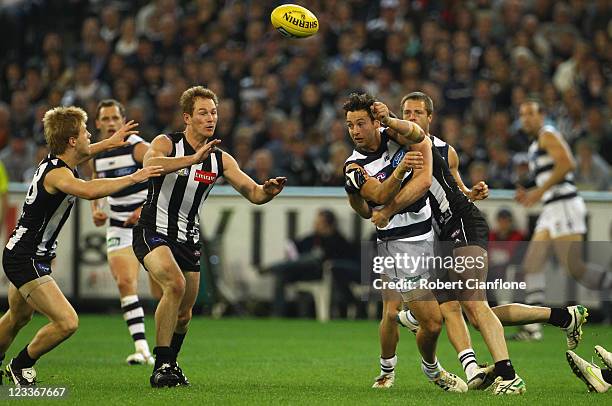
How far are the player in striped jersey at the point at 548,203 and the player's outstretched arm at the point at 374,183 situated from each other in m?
5.34

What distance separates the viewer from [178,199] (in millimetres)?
9219

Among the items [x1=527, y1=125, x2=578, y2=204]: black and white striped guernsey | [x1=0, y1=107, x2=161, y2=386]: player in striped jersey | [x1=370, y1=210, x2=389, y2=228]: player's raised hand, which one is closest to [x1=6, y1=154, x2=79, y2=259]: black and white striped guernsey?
[x1=0, y1=107, x2=161, y2=386]: player in striped jersey

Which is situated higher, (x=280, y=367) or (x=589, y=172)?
(x=589, y=172)

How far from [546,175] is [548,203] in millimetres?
367

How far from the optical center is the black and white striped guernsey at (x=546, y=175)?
13.9 metres

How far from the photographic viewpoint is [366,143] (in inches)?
350

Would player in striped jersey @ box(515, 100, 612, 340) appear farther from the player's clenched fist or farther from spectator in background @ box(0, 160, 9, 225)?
spectator in background @ box(0, 160, 9, 225)

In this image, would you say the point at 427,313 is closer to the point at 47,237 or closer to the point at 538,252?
the point at 47,237

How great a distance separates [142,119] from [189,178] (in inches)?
404

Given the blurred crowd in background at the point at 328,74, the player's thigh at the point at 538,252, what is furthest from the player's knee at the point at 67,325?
the blurred crowd in background at the point at 328,74

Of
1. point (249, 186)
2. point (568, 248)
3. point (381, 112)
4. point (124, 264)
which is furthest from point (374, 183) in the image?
point (568, 248)

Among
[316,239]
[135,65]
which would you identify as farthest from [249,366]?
[135,65]

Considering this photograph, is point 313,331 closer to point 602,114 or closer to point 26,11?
point 602,114

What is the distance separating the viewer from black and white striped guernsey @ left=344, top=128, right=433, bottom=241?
29.3ft
